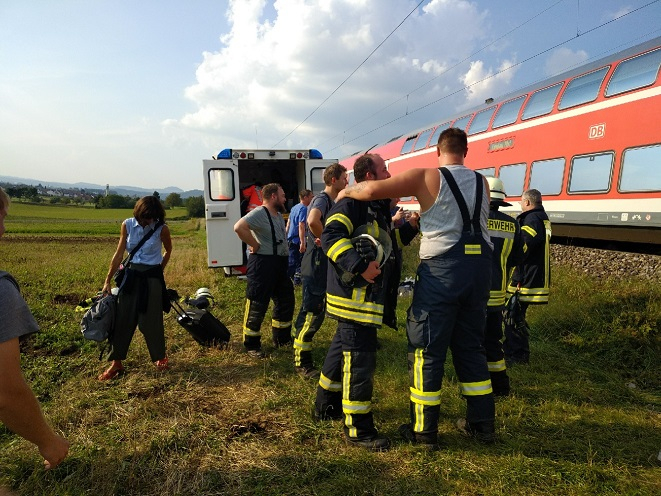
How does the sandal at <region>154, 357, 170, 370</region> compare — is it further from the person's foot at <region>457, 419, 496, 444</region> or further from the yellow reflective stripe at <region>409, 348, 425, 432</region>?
the person's foot at <region>457, 419, 496, 444</region>

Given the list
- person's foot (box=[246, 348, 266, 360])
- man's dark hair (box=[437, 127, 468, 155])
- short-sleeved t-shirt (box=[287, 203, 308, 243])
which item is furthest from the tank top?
short-sleeved t-shirt (box=[287, 203, 308, 243])

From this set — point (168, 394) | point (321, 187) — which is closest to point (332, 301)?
point (168, 394)

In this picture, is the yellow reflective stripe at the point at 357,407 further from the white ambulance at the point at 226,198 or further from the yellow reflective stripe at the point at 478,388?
the white ambulance at the point at 226,198

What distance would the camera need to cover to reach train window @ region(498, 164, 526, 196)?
33.6 ft

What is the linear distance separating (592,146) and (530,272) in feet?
17.4

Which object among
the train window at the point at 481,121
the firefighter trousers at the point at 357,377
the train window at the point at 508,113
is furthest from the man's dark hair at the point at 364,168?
the train window at the point at 481,121

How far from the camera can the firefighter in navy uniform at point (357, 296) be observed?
9.43ft

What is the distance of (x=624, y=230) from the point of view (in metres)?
7.95

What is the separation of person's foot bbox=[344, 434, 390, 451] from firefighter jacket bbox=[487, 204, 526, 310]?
161 centimetres

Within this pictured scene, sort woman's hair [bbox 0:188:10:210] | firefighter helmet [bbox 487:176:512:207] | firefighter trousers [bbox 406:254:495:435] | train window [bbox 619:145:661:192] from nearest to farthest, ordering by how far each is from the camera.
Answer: woman's hair [bbox 0:188:10:210]
firefighter trousers [bbox 406:254:495:435]
firefighter helmet [bbox 487:176:512:207]
train window [bbox 619:145:661:192]

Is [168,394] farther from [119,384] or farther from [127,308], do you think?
[127,308]

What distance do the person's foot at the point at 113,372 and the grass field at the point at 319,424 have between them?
0.33ft

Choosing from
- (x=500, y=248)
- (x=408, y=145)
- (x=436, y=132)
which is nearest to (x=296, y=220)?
(x=500, y=248)

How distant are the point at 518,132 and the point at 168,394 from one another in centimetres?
982
